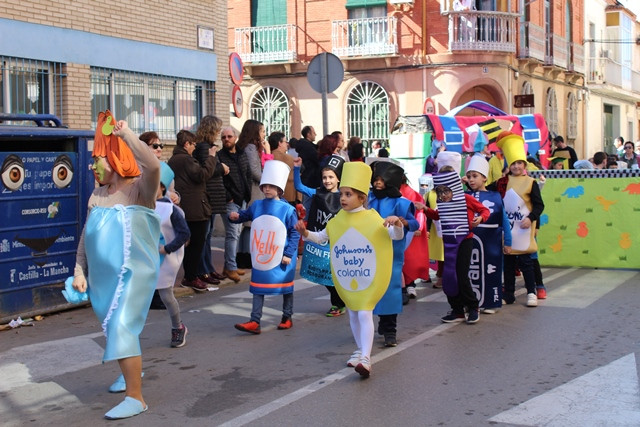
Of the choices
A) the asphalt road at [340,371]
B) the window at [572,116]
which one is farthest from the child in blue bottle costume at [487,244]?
the window at [572,116]

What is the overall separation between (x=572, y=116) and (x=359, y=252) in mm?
34097

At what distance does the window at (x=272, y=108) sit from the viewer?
104ft

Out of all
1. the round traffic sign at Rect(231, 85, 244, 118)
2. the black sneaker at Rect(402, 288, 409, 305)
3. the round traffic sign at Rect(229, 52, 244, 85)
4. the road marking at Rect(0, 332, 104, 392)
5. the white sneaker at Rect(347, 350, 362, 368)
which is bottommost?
the road marking at Rect(0, 332, 104, 392)

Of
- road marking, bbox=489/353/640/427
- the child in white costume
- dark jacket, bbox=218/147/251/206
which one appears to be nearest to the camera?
road marking, bbox=489/353/640/427

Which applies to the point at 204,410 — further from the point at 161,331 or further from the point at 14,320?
the point at 14,320

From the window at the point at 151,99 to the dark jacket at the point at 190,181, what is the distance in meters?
4.28

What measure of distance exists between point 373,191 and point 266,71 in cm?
2399

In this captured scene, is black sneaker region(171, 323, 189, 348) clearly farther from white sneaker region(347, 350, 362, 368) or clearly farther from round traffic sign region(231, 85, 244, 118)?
round traffic sign region(231, 85, 244, 118)

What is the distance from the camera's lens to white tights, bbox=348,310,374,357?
681 cm

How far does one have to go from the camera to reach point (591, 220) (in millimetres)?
13062

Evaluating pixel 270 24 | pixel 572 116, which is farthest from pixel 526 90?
pixel 270 24

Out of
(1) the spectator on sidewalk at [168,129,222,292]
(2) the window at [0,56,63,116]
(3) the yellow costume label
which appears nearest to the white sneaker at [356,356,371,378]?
(3) the yellow costume label

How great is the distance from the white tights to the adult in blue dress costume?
5.59 feet

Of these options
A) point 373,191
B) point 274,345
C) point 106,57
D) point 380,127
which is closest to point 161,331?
point 274,345
